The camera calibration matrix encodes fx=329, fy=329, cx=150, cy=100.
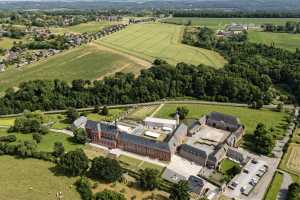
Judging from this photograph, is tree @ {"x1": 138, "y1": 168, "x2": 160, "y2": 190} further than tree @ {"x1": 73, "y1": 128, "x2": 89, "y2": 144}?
No

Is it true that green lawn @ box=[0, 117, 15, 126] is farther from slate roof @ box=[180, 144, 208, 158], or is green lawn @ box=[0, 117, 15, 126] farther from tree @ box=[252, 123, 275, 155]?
tree @ box=[252, 123, 275, 155]

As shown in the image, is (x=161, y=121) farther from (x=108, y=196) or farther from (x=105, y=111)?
(x=108, y=196)

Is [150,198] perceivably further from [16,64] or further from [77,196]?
[16,64]

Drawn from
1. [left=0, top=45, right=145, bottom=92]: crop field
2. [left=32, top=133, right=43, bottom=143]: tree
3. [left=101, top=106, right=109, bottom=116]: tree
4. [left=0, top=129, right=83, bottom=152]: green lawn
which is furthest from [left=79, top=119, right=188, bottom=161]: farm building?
[left=0, top=45, right=145, bottom=92]: crop field

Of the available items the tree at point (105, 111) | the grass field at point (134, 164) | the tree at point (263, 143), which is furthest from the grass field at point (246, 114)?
the grass field at point (134, 164)

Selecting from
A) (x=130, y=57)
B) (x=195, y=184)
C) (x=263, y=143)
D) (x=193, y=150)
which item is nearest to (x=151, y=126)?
(x=193, y=150)

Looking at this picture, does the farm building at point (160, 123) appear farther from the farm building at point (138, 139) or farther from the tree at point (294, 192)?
the tree at point (294, 192)

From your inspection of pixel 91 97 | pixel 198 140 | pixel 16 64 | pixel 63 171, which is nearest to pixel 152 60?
pixel 91 97
